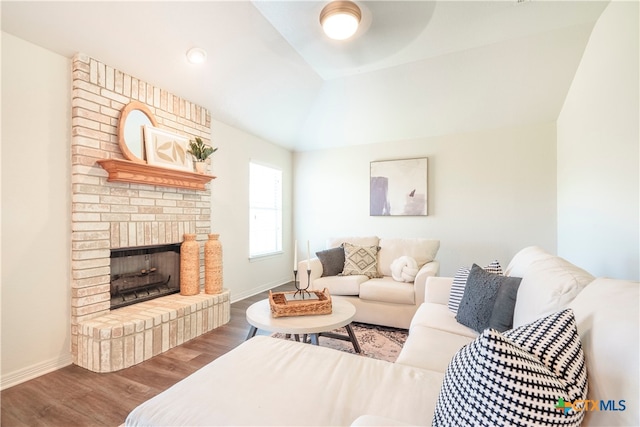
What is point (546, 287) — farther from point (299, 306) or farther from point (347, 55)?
point (347, 55)

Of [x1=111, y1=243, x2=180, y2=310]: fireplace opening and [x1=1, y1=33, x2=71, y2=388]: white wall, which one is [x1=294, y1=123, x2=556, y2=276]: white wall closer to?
[x1=111, y1=243, x2=180, y2=310]: fireplace opening

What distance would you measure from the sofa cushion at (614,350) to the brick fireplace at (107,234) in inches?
101

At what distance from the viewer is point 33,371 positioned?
202 centimetres

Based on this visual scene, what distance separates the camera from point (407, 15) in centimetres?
250

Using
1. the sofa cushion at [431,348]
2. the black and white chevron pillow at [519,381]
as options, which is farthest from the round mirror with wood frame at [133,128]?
the black and white chevron pillow at [519,381]

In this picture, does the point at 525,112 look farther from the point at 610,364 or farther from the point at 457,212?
the point at 610,364

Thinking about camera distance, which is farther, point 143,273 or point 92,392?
point 143,273

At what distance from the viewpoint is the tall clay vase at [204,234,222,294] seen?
3020 millimetres

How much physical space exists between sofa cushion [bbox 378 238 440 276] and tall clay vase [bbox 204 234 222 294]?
1.80 m

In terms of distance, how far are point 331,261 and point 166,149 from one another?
2054 millimetres

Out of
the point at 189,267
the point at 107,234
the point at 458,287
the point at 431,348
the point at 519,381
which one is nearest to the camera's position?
the point at 519,381

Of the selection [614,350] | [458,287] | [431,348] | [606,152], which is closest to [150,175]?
[431,348]

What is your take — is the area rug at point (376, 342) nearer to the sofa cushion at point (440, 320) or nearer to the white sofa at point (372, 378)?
the sofa cushion at point (440, 320)

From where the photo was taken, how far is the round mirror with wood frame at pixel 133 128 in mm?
2451
